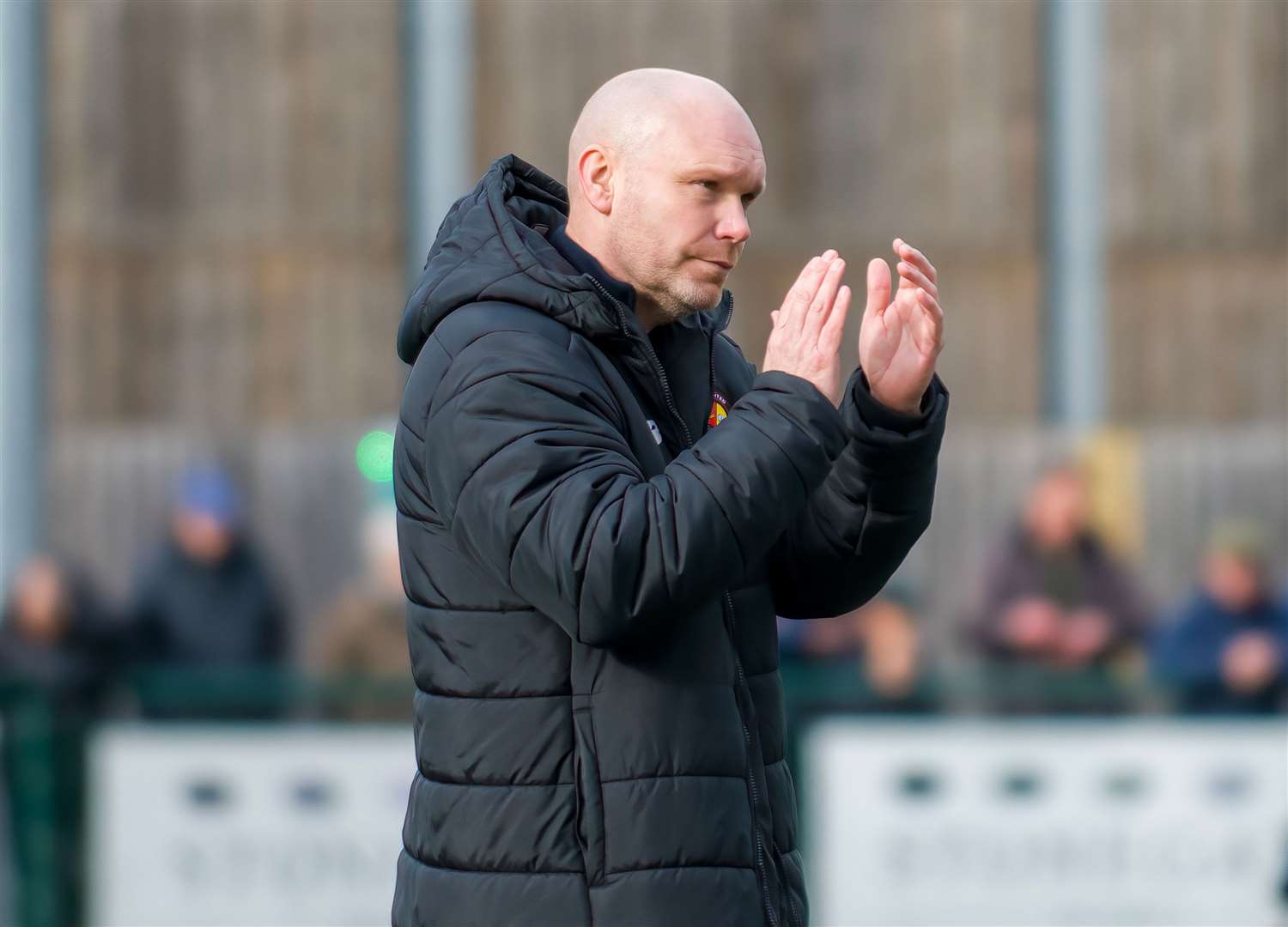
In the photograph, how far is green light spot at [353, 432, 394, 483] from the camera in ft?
31.7

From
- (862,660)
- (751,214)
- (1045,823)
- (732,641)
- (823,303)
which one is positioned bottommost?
(1045,823)

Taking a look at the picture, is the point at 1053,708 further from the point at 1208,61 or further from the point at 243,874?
the point at 1208,61

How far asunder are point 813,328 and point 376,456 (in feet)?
25.3

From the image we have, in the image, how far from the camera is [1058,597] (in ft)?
22.4

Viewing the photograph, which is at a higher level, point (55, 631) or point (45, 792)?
point (55, 631)

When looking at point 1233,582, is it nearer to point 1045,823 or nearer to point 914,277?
point 1045,823

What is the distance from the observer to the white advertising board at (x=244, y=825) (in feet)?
19.3

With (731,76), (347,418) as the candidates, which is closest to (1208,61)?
(731,76)

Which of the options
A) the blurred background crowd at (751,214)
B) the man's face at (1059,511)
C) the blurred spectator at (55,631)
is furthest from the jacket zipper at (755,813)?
the blurred background crowd at (751,214)

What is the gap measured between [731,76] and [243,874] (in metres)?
8.31

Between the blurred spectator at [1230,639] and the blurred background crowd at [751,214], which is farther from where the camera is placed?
the blurred background crowd at [751,214]

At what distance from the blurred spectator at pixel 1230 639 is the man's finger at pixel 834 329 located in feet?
13.7

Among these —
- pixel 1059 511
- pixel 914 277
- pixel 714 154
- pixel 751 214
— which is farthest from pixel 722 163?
pixel 751 214

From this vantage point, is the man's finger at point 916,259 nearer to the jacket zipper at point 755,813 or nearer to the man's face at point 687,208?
the man's face at point 687,208
